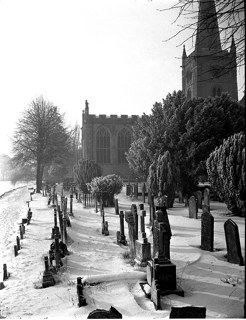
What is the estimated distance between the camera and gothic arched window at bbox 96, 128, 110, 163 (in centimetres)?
4294

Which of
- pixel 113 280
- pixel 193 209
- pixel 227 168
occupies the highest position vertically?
pixel 227 168

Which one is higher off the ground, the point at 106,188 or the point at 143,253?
the point at 106,188

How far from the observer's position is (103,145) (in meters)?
43.2

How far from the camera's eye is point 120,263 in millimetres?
7477

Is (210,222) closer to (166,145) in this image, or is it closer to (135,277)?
(135,277)

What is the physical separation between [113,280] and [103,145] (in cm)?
3778

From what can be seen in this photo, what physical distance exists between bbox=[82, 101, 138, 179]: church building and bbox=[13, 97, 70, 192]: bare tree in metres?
10.0

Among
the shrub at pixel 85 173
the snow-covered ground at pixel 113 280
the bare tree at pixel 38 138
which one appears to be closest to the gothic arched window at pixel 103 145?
the bare tree at pixel 38 138

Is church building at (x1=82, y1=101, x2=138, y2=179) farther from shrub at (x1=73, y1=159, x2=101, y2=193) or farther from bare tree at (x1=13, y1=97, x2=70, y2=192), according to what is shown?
shrub at (x1=73, y1=159, x2=101, y2=193)

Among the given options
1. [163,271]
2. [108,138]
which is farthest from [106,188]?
[108,138]

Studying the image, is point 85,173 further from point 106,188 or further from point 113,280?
point 113,280

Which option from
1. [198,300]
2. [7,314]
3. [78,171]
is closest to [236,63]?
[198,300]

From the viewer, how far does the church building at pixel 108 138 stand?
42312 mm

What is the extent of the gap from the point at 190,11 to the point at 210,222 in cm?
522
